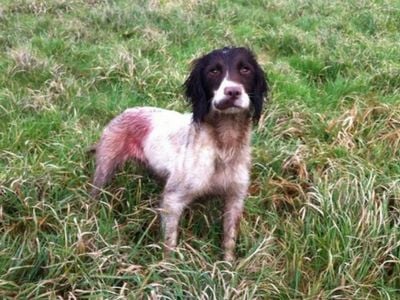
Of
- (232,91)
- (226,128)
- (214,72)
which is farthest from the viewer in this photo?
(226,128)

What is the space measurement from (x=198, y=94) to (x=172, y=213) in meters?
0.71

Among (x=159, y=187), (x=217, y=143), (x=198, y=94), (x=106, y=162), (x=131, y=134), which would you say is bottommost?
(x=159, y=187)

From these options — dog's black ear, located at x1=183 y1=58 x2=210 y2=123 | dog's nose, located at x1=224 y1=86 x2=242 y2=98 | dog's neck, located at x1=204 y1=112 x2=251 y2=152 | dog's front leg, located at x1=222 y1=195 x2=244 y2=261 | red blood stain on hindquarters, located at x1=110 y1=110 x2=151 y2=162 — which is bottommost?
dog's front leg, located at x1=222 y1=195 x2=244 y2=261

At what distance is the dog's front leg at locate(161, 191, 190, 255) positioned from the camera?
12.0ft

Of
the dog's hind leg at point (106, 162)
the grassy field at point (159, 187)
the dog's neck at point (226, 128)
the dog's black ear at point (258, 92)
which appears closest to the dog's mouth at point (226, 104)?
the dog's neck at point (226, 128)

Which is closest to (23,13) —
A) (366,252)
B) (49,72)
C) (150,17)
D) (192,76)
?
(150,17)

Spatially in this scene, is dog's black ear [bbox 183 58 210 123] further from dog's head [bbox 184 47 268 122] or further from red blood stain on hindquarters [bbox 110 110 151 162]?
red blood stain on hindquarters [bbox 110 110 151 162]

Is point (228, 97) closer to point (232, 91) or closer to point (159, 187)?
point (232, 91)

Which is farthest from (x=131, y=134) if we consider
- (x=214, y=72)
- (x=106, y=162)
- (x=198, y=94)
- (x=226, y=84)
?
(x=226, y=84)

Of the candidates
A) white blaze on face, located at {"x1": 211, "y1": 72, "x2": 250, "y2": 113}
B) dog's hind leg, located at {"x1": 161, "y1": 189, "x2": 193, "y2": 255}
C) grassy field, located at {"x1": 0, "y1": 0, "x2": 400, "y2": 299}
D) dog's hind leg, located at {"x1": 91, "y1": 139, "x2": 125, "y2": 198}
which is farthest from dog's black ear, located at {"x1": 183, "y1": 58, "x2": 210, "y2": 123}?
dog's hind leg, located at {"x1": 91, "y1": 139, "x2": 125, "y2": 198}

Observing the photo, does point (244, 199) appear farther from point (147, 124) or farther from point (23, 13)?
point (23, 13)

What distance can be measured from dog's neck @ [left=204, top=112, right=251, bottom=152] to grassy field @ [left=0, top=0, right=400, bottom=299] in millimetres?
491

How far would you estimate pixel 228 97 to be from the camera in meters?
3.44

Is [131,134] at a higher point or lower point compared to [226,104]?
lower
